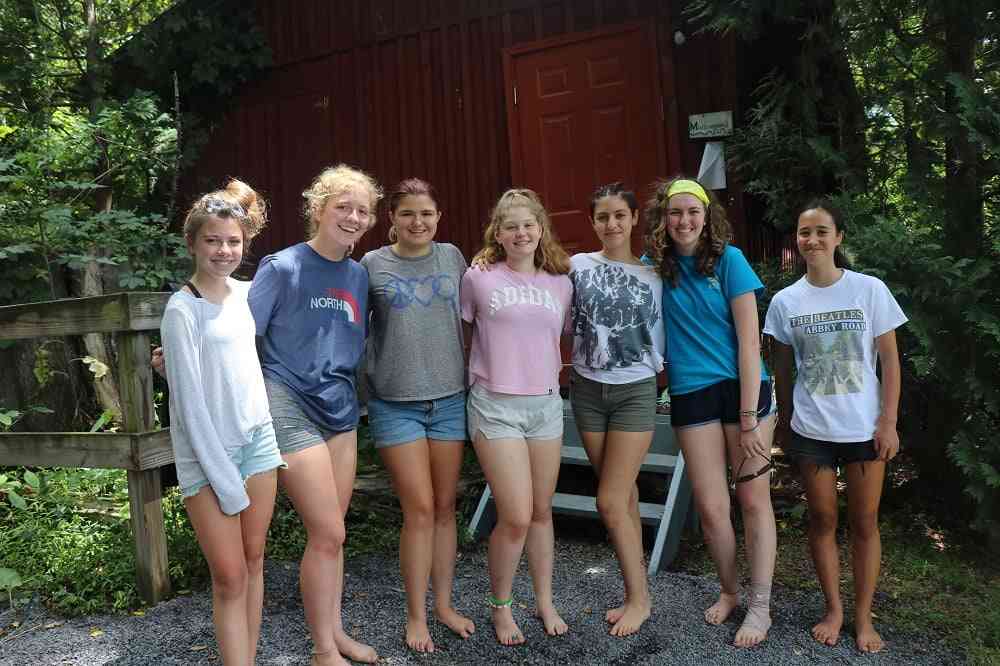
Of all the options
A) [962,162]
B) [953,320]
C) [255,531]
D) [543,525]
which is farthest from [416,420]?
[962,162]

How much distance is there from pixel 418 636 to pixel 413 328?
47.3 inches

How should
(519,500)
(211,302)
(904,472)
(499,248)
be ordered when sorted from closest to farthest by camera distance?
(211,302) < (519,500) < (499,248) < (904,472)

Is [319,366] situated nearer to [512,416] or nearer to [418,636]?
[512,416]

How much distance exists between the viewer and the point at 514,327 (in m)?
3.01

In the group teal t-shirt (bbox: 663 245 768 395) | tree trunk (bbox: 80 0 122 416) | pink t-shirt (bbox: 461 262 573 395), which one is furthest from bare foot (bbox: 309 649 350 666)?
tree trunk (bbox: 80 0 122 416)

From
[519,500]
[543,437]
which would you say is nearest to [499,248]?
[543,437]

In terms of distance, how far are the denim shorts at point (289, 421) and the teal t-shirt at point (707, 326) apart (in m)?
1.41

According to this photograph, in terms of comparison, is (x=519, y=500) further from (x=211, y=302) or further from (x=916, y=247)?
(x=916, y=247)

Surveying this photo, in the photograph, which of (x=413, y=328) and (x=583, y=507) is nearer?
(x=413, y=328)

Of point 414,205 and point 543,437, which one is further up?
point 414,205

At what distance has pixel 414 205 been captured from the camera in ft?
9.84

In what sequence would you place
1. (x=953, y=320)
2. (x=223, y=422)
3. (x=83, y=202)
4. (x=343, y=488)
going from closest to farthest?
1. (x=223, y=422)
2. (x=343, y=488)
3. (x=953, y=320)
4. (x=83, y=202)

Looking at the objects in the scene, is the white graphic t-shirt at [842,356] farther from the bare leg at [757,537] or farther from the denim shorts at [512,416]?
the denim shorts at [512,416]

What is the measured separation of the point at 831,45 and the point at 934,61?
571mm
